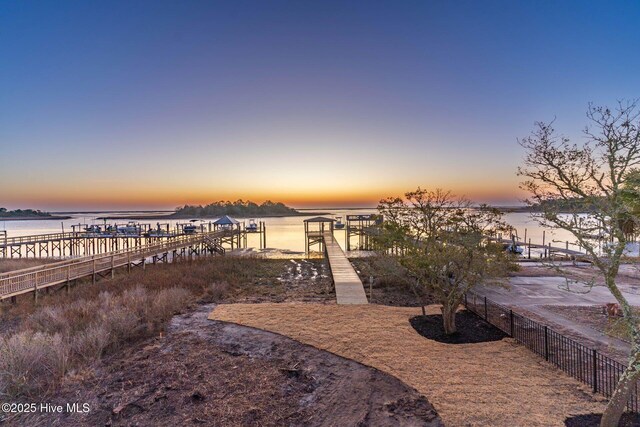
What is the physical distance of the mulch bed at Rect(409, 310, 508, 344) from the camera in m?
8.98

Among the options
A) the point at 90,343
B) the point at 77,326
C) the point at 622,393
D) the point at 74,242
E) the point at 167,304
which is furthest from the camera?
the point at 74,242

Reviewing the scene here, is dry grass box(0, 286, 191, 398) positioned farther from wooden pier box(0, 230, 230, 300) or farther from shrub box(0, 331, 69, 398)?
wooden pier box(0, 230, 230, 300)

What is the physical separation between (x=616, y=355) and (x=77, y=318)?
14446 mm

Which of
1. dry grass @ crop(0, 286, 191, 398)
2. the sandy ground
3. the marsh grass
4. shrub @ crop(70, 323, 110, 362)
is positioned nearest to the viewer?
the sandy ground

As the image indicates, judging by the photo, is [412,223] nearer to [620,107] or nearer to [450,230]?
[450,230]

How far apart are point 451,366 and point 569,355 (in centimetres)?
307

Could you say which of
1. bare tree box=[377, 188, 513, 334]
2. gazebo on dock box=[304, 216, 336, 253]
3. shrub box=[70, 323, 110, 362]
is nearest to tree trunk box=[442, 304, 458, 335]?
bare tree box=[377, 188, 513, 334]

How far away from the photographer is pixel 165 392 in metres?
6.28

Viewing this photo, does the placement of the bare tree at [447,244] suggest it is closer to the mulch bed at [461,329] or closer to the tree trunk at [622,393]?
the mulch bed at [461,329]

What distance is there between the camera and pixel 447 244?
1010 centimetres

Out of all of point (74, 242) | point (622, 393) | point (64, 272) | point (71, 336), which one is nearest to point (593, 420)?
point (622, 393)

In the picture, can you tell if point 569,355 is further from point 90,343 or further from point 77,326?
point 77,326

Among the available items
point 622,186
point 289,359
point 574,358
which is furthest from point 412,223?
point 622,186

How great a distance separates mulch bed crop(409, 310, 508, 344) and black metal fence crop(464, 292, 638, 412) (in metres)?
0.31
